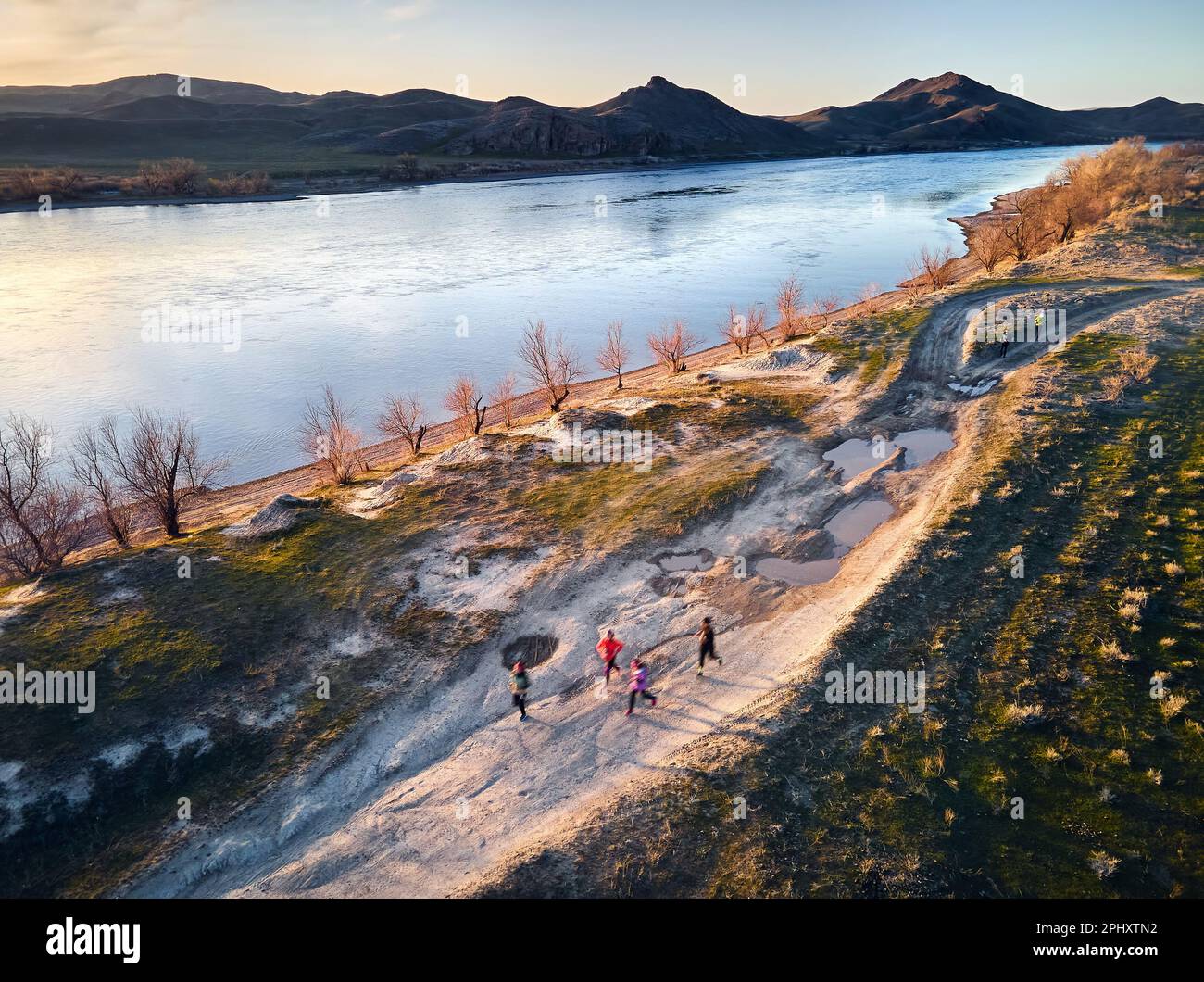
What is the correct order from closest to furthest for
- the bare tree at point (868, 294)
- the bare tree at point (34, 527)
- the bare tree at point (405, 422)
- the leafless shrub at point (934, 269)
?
the bare tree at point (34, 527) < the bare tree at point (405, 422) < the leafless shrub at point (934, 269) < the bare tree at point (868, 294)

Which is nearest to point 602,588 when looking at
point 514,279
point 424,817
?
point 424,817

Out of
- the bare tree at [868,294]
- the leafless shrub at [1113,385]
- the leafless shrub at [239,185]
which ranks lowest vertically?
the leafless shrub at [1113,385]

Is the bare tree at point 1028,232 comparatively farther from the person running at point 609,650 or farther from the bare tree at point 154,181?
the bare tree at point 154,181

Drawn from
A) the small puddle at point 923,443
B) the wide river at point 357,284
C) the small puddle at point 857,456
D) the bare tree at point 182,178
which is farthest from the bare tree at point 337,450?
the bare tree at point 182,178

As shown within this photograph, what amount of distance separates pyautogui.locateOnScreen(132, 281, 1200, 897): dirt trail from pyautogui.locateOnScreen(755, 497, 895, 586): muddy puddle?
578 millimetres

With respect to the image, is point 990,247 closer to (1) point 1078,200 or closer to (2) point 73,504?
(1) point 1078,200

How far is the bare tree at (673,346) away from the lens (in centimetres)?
5203

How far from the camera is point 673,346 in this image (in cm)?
5381

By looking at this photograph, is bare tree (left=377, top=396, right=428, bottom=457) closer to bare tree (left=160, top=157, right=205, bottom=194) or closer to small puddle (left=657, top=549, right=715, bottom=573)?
small puddle (left=657, top=549, right=715, bottom=573)

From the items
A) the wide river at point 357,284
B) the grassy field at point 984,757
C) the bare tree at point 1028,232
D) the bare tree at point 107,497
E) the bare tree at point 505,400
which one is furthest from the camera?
the bare tree at point 1028,232

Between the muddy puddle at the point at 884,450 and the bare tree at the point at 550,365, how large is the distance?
17.7 m

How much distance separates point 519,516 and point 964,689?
17.7 metres
